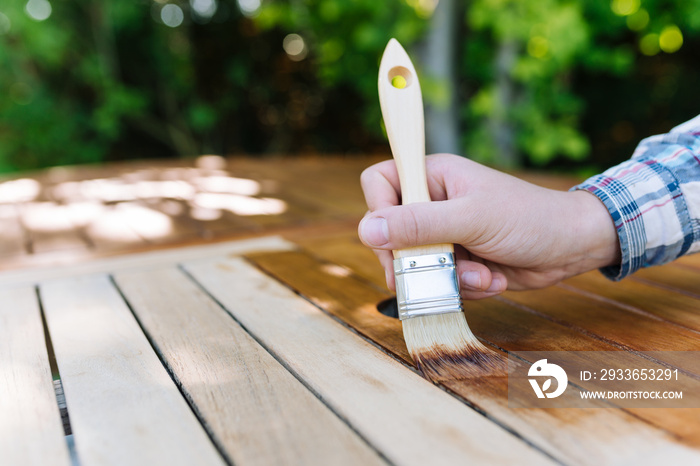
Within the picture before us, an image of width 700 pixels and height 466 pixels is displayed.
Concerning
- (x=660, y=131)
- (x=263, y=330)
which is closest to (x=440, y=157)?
(x=263, y=330)

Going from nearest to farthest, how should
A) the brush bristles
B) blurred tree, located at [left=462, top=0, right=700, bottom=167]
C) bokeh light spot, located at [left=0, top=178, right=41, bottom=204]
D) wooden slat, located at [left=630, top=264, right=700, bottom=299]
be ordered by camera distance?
the brush bristles, wooden slat, located at [left=630, top=264, right=700, bottom=299], bokeh light spot, located at [left=0, top=178, right=41, bottom=204], blurred tree, located at [left=462, top=0, right=700, bottom=167]

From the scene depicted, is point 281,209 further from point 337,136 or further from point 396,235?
point 337,136

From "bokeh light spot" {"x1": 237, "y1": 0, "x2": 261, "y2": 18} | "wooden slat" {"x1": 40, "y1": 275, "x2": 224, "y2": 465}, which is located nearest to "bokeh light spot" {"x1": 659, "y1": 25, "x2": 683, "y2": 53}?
"wooden slat" {"x1": 40, "y1": 275, "x2": 224, "y2": 465}

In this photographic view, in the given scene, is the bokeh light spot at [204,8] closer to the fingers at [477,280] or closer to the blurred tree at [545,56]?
the blurred tree at [545,56]

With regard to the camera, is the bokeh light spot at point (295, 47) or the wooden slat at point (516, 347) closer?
the wooden slat at point (516, 347)

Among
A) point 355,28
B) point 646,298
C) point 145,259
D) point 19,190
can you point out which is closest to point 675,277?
point 646,298

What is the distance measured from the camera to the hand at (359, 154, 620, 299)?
792 millimetres

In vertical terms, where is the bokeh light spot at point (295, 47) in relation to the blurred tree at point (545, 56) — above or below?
above

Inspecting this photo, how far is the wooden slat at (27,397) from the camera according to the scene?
1.89 ft

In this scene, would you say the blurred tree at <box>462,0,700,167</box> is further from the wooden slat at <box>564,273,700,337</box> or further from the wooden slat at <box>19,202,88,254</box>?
the wooden slat at <box>19,202,88,254</box>

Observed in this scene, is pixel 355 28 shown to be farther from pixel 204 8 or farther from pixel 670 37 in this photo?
pixel 204 8

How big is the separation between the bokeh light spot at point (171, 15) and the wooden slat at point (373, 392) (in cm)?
562

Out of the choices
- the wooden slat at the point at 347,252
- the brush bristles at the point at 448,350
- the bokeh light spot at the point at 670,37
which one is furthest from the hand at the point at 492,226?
the bokeh light spot at the point at 670,37

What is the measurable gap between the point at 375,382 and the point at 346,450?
0.15m
